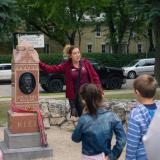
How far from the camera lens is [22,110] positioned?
8938 millimetres

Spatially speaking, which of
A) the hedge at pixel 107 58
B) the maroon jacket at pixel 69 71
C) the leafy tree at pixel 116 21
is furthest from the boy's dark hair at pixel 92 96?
the leafy tree at pixel 116 21

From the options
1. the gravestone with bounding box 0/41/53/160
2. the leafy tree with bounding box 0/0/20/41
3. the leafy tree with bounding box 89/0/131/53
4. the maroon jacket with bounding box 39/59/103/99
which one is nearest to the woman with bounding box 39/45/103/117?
the maroon jacket with bounding box 39/59/103/99

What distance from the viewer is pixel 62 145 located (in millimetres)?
9883

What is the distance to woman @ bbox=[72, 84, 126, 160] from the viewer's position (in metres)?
4.70

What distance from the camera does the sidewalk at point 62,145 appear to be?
884cm

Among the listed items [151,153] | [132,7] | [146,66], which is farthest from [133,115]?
[146,66]

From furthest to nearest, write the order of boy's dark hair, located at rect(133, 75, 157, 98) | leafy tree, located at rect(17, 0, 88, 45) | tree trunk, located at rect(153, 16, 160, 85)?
leafy tree, located at rect(17, 0, 88, 45) → tree trunk, located at rect(153, 16, 160, 85) → boy's dark hair, located at rect(133, 75, 157, 98)

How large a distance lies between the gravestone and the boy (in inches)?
173

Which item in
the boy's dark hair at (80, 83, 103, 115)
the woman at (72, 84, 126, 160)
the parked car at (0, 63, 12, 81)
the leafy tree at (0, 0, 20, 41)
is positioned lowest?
the parked car at (0, 63, 12, 81)

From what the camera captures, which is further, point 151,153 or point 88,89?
point 88,89

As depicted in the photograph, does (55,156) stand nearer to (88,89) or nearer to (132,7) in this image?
(88,89)

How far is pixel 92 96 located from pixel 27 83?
14.3ft

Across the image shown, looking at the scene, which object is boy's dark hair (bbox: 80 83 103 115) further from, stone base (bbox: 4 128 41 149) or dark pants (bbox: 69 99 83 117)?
stone base (bbox: 4 128 41 149)

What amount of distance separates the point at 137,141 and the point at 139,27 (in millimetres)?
43024
